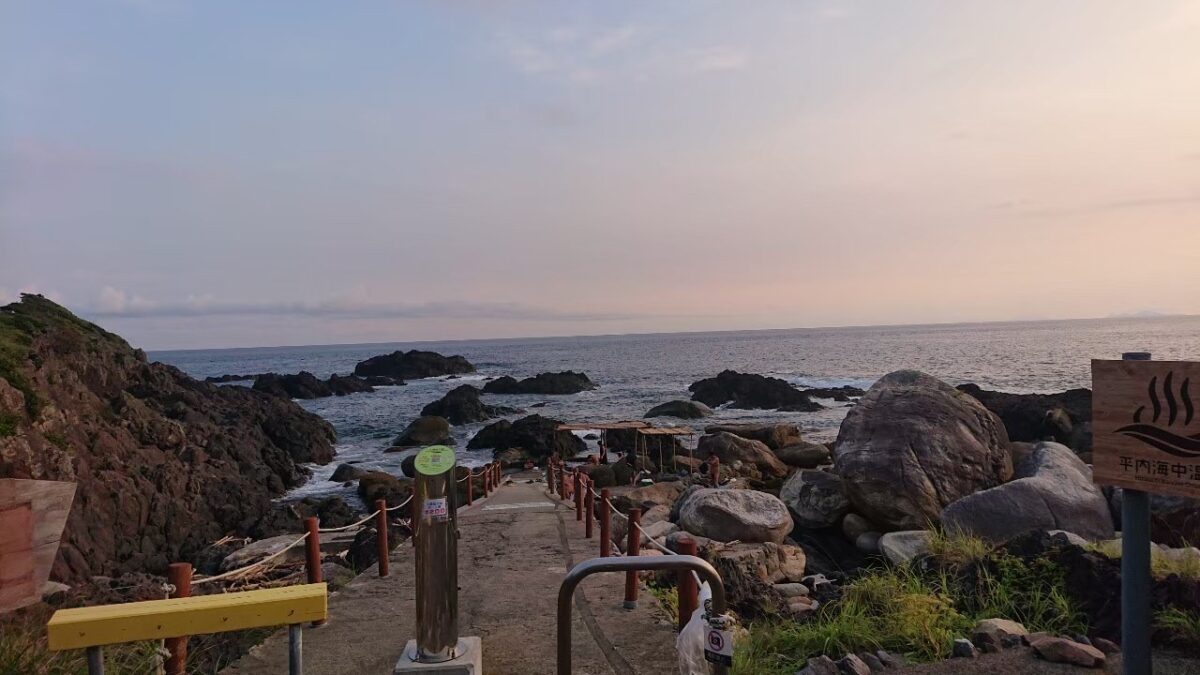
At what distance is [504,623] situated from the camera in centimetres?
721

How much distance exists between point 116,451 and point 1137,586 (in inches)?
864

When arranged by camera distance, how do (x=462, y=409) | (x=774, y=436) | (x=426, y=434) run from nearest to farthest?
(x=774, y=436) → (x=426, y=434) → (x=462, y=409)

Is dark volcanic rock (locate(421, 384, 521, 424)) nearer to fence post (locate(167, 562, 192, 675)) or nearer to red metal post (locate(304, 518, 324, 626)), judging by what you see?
red metal post (locate(304, 518, 324, 626))

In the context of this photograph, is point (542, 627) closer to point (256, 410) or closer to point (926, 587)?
point (926, 587)

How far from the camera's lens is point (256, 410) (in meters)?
37.2

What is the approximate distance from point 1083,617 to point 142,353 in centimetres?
3106

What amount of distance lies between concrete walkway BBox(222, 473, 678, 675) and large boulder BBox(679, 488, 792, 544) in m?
2.67

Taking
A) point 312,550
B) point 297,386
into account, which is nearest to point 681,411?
point 312,550

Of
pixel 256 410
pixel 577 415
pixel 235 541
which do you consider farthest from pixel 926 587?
pixel 577 415

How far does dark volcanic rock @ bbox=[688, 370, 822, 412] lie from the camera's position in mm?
51062

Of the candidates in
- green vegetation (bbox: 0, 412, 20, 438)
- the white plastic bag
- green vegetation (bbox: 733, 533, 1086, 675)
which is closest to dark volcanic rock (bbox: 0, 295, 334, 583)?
green vegetation (bbox: 0, 412, 20, 438)

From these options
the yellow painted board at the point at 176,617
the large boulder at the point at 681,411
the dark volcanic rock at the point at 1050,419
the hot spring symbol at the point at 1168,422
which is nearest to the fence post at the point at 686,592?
the yellow painted board at the point at 176,617

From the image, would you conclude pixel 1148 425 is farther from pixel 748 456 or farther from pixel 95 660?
pixel 748 456

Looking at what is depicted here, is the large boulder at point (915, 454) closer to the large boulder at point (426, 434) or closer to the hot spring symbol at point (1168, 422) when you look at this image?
the hot spring symbol at point (1168, 422)
